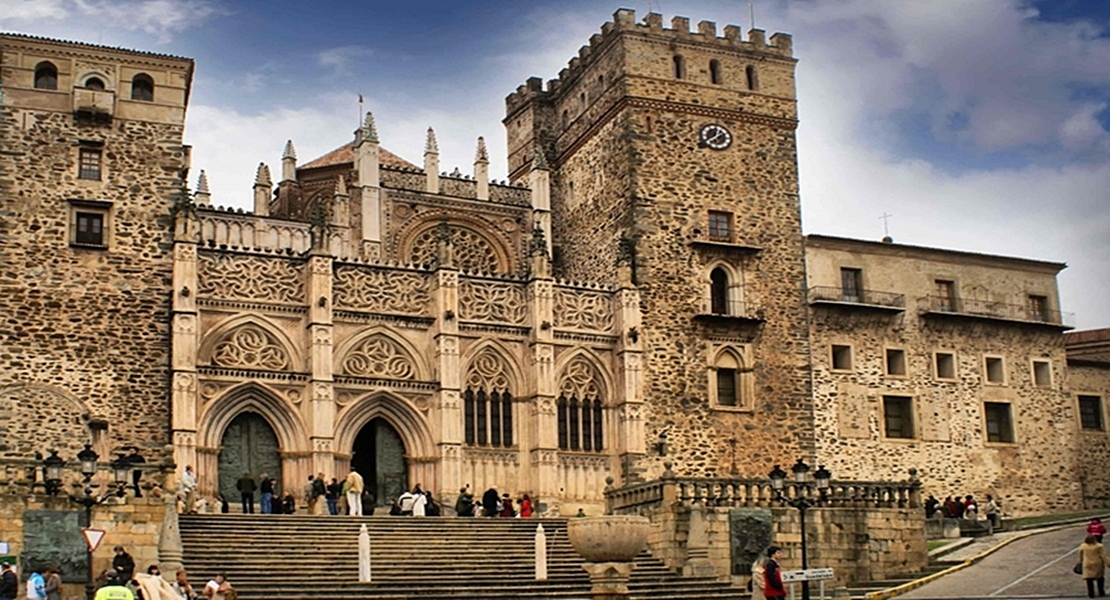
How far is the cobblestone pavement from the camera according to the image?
28.3 metres

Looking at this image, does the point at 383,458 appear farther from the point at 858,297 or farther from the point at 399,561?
the point at 858,297

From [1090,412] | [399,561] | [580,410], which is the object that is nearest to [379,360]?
[580,410]

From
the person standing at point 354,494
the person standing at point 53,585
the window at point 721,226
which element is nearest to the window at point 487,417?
the person standing at point 354,494

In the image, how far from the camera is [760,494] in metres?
34.0

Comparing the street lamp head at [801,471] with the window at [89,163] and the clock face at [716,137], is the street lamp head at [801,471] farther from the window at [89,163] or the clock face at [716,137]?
the window at [89,163]

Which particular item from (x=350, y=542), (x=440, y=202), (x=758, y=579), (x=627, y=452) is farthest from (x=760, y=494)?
(x=440, y=202)

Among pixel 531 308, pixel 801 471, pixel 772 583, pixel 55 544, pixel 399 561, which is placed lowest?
pixel 772 583

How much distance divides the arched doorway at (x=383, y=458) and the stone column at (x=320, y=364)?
177 centimetres

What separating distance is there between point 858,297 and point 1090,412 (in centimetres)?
968

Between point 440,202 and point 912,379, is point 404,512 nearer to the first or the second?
point 440,202

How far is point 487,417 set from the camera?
129 feet

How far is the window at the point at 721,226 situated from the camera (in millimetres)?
43856

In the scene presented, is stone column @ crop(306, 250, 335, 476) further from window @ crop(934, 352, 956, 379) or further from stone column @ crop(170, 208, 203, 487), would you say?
window @ crop(934, 352, 956, 379)

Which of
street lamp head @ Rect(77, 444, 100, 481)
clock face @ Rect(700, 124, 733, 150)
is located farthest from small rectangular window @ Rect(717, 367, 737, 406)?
street lamp head @ Rect(77, 444, 100, 481)
